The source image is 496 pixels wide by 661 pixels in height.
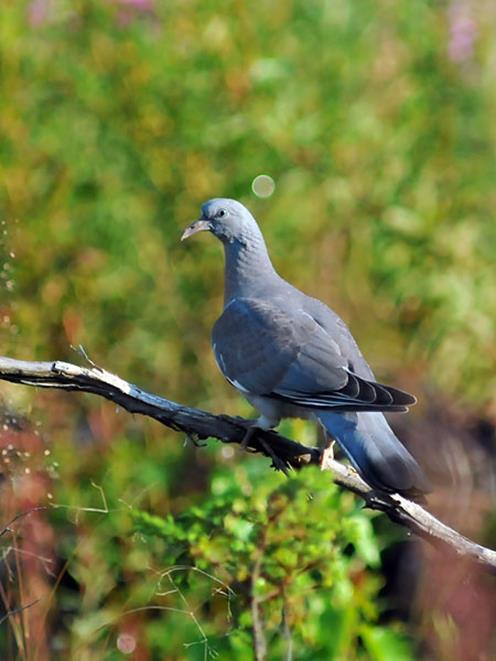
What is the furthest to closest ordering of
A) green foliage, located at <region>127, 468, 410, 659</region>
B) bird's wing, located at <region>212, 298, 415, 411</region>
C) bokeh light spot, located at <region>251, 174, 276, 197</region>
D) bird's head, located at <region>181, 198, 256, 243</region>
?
bokeh light spot, located at <region>251, 174, 276, 197</region>, bird's head, located at <region>181, 198, 256, 243</region>, bird's wing, located at <region>212, 298, 415, 411</region>, green foliage, located at <region>127, 468, 410, 659</region>

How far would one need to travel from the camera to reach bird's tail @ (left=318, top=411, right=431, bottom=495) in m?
2.99

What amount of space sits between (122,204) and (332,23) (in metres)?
1.14

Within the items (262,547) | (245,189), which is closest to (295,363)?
(262,547)

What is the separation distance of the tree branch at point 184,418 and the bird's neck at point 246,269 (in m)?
0.86

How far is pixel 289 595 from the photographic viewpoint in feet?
8.36

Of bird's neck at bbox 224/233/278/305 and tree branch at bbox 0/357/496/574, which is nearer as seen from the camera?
tree branch at bbox 0/357/496/574

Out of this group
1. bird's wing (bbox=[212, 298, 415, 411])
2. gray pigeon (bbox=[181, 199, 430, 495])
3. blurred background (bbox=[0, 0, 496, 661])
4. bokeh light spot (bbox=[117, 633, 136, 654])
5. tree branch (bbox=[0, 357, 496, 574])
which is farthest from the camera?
blurred background (bbox=[0, 0, 496, 661])

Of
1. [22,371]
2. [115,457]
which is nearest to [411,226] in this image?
[115,457]

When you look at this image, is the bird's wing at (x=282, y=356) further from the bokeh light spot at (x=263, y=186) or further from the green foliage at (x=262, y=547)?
the bokeh light spot at (x=263, y=186)

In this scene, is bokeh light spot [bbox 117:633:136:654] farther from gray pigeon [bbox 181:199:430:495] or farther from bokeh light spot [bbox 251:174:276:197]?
bokeh light spot [bbox 251:174:276:197]

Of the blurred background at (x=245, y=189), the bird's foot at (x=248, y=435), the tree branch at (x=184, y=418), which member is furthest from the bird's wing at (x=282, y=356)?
the blurred background at (x=245, y=189)

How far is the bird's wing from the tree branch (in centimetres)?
29

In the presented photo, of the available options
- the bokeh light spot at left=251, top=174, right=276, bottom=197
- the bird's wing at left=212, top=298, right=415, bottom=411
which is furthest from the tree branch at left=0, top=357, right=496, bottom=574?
the bokeh light spot at left=251, top=174, right=276, bottom=197

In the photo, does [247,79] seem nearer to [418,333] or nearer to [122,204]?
[122,204]
